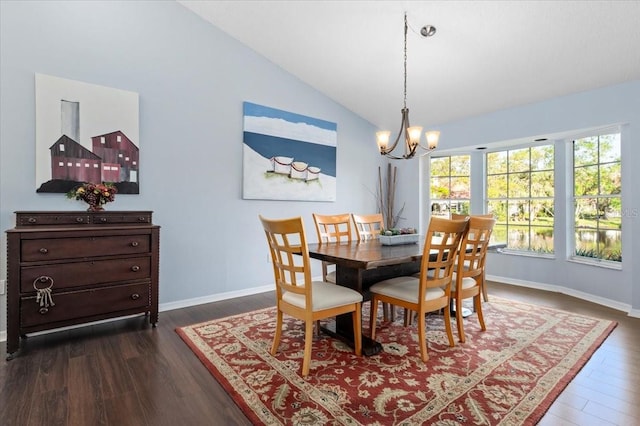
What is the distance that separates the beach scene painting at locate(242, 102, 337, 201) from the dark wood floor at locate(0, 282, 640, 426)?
2.00 meters

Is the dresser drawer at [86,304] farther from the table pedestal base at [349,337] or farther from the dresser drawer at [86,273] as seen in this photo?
the table pedestal base at [349,337]

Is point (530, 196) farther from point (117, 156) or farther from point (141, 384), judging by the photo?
point (117, 156)

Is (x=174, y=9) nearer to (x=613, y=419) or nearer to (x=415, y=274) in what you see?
(x=415, y=274)

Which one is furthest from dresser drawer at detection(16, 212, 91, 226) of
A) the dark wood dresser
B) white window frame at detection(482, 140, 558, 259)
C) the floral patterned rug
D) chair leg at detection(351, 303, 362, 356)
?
white window frame at detection(482, 140, 558, 259)

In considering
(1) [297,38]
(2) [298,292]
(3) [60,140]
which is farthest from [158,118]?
(2) [298,292]

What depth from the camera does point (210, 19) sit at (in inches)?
142

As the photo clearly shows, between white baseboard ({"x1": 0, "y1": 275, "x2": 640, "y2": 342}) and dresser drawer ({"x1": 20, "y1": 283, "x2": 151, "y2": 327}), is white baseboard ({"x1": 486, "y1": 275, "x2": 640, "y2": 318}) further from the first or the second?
dresser drawer ({"x1": 20, "y1": 283, "x2": 151, "y2": 327})

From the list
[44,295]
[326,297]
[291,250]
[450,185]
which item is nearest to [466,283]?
[326,297]

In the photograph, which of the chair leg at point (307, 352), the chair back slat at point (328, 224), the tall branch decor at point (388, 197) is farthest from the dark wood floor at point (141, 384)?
the tall branch decor at point (388, 197)

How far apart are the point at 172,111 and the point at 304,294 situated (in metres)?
2.51

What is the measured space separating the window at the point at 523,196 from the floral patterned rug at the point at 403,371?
1696mm

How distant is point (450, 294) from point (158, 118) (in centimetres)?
321

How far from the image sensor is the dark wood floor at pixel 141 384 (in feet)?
5.49

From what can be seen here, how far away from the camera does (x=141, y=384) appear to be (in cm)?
197
